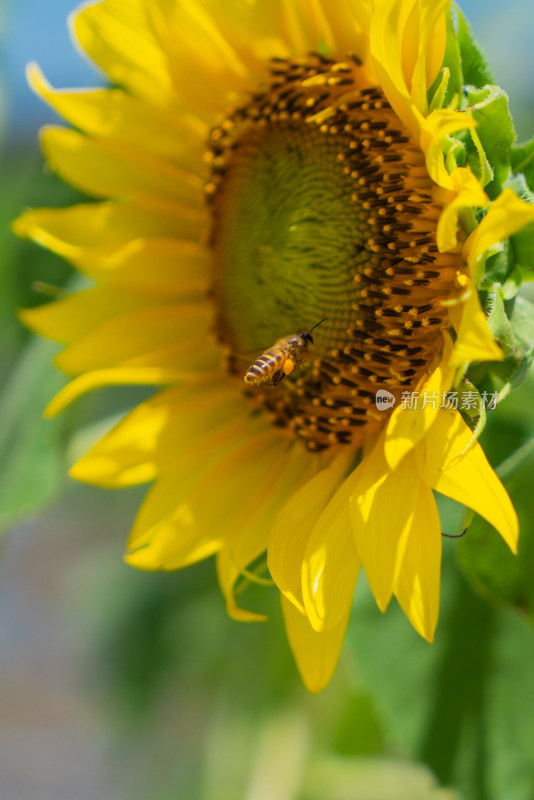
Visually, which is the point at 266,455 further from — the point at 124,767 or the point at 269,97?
the point at 124,767

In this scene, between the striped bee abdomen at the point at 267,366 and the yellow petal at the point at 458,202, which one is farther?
the striped bee abdomen at the point at 267,366

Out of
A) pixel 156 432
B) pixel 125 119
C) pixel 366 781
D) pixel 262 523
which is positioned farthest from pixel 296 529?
pixel 366 781

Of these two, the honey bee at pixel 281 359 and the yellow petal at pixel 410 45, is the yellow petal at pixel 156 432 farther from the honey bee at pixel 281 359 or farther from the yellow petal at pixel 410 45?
the yellow petal at pixel 410 45

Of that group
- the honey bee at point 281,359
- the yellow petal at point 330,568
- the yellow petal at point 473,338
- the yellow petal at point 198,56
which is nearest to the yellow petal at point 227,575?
the yellow petal at point 330,568

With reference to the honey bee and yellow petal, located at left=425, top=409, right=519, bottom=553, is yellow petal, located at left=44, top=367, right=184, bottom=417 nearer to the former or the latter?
the honey bee

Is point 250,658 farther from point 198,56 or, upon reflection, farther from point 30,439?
point 198,56

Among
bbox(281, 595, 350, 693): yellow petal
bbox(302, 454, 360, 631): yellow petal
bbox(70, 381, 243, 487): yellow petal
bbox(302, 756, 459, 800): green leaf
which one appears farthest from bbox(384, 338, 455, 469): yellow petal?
bbox(302, 756, 459, 800): green leaf
